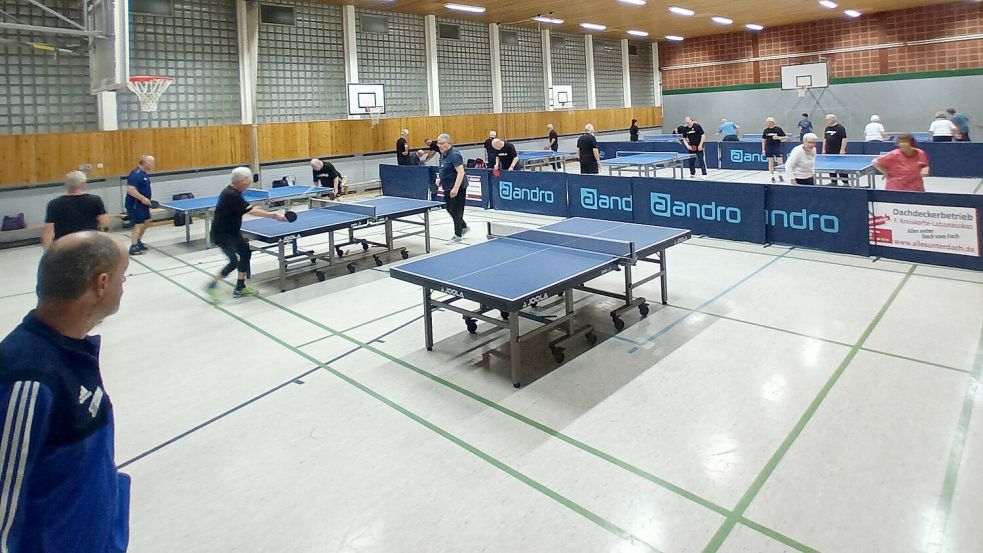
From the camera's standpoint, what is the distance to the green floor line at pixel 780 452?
3.27 m

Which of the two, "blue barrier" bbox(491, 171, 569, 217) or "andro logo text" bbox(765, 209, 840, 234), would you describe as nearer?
"andro logo text" bbox(765, 209, 840, 234)

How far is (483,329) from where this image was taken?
682 centimetres

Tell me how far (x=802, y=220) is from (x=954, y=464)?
6602mm

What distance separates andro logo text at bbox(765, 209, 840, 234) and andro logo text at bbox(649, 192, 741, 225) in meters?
0.58

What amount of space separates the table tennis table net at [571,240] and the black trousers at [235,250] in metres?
3.43

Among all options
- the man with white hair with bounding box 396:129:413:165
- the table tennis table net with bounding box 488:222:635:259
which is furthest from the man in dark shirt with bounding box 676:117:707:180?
the table tennis table net with bounding box 488:222:635:259

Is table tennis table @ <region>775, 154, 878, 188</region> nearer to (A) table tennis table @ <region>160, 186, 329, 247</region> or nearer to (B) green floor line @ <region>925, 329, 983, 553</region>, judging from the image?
(B) green floor line @ <region>925, 329, 983, 553</region>

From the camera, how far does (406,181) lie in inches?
653

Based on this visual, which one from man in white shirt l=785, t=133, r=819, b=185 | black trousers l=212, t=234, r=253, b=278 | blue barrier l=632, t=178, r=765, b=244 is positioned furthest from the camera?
man in white shirt l=785, t=133, r=819, b=185

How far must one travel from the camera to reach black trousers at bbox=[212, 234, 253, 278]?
7930mm

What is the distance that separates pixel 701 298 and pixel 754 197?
3678mm

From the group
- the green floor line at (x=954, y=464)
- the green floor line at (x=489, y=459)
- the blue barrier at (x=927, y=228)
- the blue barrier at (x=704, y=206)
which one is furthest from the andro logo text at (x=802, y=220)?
the green floor line at (x=489, y=459)

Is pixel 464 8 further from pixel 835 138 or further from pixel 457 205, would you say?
pixel 835 138

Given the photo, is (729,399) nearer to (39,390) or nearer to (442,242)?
(39,390)
